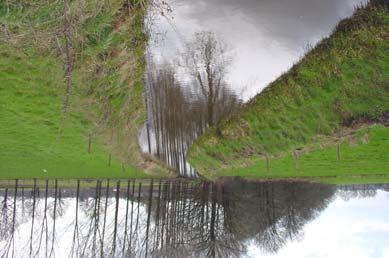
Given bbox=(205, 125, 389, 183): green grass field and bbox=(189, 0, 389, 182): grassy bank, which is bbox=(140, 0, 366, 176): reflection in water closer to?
bbox=(189, 0, 389, 182): grassy bank

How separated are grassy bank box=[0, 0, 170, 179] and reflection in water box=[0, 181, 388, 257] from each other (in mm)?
3269

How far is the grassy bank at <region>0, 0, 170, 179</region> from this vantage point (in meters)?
7.71

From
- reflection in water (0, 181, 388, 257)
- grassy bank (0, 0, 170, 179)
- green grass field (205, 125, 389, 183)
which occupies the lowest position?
reflection in water (0, 181, 388, 257)

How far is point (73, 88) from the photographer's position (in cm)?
1062

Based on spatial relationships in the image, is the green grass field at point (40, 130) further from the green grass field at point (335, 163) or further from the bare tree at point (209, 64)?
the green grass field at point (335, 163)

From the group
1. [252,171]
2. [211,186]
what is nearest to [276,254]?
[211,186]

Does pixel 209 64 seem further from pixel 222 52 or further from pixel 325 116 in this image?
pixel 325 116

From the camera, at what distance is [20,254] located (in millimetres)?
18250

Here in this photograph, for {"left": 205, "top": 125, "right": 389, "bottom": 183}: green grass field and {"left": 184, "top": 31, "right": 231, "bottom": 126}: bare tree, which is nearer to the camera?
{"left": 205, "top": 125, "right": 389, "bottom": 183}: green grass field

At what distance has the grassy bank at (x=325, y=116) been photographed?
10.2 m

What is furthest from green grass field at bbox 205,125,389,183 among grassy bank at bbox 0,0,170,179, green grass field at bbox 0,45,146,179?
green grass field at bbox 0,45,146,179

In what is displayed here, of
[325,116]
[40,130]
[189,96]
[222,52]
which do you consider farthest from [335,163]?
[40,130]

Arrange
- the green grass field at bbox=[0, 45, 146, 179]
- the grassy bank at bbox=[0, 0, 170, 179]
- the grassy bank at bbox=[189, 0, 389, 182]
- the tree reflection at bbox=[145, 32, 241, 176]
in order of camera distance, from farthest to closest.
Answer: the tree reflection at bbox=[145, 32, 241, 176] → the grassy bank at bbox=[189, 0, 389, 182] → the green grass field at bbox=[0, 45, 146, 179] → the grassy bank at bbox=[0, 0, 170, 179]

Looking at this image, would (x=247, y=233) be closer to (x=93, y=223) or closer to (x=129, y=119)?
(x=93, y=223)
